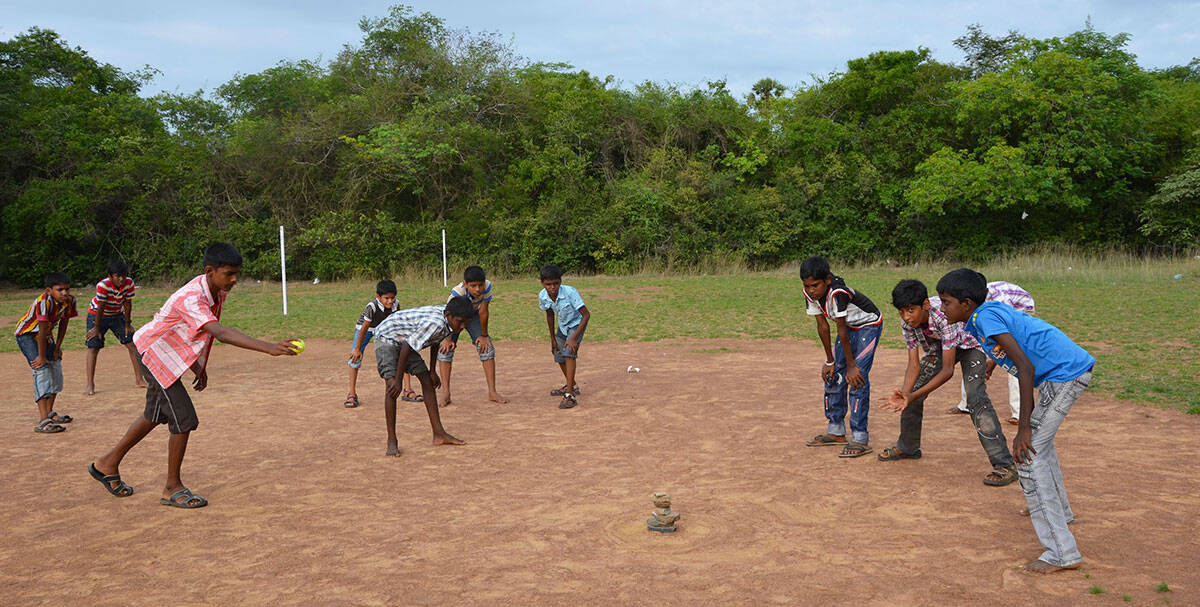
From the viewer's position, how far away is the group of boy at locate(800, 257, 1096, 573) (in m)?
4.52

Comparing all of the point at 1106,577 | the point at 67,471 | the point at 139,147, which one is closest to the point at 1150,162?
the point at 1106,577

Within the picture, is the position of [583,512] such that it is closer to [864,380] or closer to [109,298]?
[864,380]

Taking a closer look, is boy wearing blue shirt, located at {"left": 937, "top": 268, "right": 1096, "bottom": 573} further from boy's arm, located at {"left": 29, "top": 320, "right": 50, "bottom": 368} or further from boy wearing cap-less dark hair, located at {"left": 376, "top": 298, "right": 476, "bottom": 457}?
boy's arm, located at {"left": 29, "top": 320, "right": 50, "bottom": 368}

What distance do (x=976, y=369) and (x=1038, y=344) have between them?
1451 mm

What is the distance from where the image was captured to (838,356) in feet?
23.3

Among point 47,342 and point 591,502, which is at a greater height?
point 47,342

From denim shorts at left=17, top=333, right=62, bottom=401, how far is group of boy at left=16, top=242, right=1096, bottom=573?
0.01m

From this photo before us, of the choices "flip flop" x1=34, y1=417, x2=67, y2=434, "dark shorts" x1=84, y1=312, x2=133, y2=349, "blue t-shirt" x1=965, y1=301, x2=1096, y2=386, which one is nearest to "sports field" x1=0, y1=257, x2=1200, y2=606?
"flip flop" x1=34, y1=417, x2=67, y2=434

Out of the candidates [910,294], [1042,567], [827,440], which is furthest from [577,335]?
[1042,567]

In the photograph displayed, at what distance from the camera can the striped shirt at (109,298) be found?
1031 cm

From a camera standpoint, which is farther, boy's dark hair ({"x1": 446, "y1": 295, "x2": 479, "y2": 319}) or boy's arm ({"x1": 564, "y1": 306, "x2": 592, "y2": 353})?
boy's arm ({"x1": 564, "y1": 306, "x2": 592, "y2": 353})

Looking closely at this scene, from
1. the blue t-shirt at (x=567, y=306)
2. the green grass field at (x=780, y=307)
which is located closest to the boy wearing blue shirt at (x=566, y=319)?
the blue t-shirt at (x=567, y=306)

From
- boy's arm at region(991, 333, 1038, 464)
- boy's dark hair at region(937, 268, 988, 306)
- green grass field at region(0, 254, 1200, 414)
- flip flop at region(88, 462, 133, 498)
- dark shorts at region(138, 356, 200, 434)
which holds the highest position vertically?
boy's dark hair at region(937, 268, 988, 306)

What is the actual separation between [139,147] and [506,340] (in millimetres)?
21741
